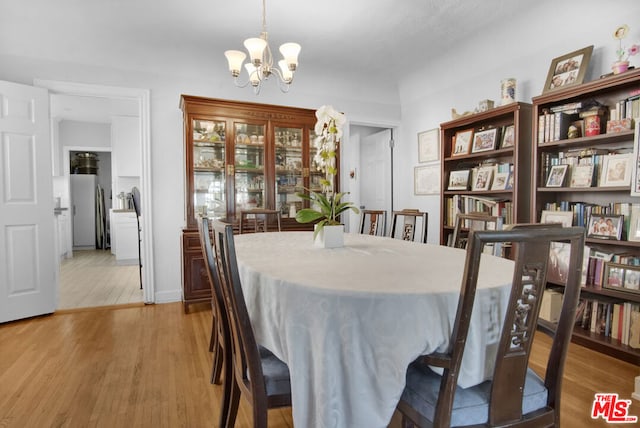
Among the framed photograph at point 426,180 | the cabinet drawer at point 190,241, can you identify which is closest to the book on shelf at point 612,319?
the framed photograph at point 426,180

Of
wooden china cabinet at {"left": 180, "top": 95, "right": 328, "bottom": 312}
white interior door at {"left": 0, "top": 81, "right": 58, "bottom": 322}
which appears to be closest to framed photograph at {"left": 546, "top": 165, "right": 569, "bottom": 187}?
wooden china cabinet at {"left": 180, "top": 95, "right": 328, "bottom": 312}

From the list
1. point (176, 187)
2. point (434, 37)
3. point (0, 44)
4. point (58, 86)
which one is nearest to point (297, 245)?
point (176, 187)

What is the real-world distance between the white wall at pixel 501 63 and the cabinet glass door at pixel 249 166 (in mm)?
1928

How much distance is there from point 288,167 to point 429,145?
1.69 m

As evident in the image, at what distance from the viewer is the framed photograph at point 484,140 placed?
3287 millimetres

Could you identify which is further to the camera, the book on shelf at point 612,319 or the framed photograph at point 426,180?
the framed photograph at point 426,180

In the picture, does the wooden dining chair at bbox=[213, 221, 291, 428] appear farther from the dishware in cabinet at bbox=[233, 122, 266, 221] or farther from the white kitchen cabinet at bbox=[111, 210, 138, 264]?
the white kitchen cabinet at bbox=[111, 210, 138, 264]

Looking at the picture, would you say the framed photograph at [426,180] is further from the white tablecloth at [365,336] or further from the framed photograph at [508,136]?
the white tablecloth at [365,336]

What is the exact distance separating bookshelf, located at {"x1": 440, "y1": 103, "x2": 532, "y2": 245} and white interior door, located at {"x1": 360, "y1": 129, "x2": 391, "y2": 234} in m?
1.22

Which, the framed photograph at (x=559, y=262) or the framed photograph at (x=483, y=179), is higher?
the framed photograph at (x=483, y=179)

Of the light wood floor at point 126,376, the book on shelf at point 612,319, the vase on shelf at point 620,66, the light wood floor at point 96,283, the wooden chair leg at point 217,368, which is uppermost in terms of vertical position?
the vase on shelf at point 620,66

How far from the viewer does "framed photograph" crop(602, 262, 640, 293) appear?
229cm

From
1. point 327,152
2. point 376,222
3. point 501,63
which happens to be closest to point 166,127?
point 376,222

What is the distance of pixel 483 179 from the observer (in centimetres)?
342
